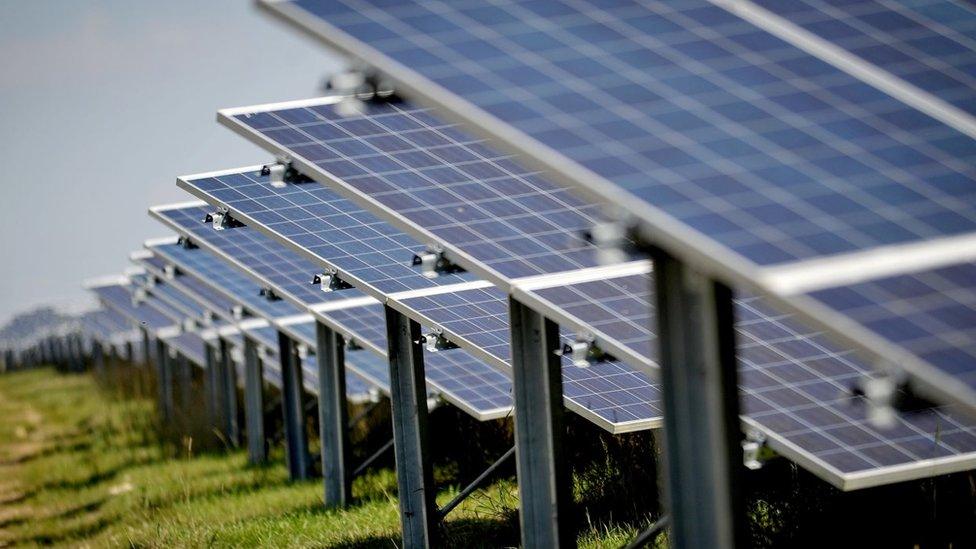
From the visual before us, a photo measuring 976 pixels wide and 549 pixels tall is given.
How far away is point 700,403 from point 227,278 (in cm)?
1527

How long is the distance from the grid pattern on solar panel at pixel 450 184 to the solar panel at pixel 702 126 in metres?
3.13

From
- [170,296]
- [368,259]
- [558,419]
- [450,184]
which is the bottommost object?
A: [170,296]

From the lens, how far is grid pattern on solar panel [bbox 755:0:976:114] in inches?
274

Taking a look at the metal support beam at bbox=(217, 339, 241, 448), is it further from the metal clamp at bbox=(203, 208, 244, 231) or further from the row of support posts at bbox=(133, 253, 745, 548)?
the metal clamp at bbox=(203, 208, 244, 231)

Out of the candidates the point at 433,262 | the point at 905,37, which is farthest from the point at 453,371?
the point at 905,37

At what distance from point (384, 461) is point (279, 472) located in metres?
1.72

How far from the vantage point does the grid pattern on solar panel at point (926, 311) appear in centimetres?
546

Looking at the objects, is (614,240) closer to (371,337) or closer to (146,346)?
(371,337)

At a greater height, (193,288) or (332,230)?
(332,230)

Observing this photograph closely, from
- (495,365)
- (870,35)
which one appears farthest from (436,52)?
(495,365)

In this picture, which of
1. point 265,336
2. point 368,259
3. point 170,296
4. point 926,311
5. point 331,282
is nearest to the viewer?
point 926,311

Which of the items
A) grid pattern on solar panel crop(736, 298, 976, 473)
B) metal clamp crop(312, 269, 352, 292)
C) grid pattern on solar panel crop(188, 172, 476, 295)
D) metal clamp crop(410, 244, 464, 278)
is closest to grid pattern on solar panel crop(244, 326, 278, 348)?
grid pattern on solar panel crop(188, 172, 476, 295)

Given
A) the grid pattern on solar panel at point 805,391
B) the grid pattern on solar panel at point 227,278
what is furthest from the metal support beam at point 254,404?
the grid pattern on solar panel at point 805,391

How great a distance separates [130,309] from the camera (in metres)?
32.9
